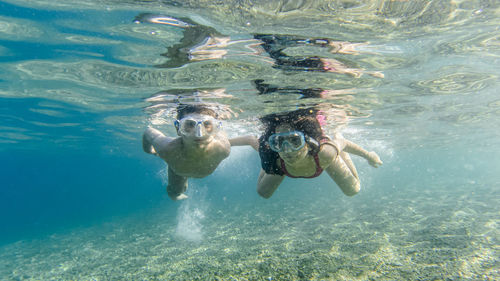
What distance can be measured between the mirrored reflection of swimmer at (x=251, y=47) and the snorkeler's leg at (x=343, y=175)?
11.1 ft

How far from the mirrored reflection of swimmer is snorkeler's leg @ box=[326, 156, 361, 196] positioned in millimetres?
3396

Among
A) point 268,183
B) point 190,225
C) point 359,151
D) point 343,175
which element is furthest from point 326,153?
point 190,225

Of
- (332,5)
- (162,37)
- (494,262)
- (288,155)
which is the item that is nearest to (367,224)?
(494,262)

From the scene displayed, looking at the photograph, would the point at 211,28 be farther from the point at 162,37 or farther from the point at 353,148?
the point at 353,148

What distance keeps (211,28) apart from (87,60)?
5.29 m

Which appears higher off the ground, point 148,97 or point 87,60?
point 87,60

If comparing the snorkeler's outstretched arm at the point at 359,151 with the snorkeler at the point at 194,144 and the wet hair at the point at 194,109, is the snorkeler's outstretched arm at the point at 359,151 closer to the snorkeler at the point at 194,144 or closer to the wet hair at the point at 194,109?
the snorkeler at the point at 194,144

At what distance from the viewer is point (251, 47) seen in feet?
24.7

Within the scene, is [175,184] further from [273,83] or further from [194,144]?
[273,83]

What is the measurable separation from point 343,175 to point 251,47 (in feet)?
15.4

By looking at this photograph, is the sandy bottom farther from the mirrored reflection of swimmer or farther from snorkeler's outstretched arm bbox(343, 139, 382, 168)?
the mirrored reflection of swimmer

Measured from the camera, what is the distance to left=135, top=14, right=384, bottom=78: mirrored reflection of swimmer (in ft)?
22.0

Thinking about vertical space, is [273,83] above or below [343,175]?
above

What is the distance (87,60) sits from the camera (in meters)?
8.94
